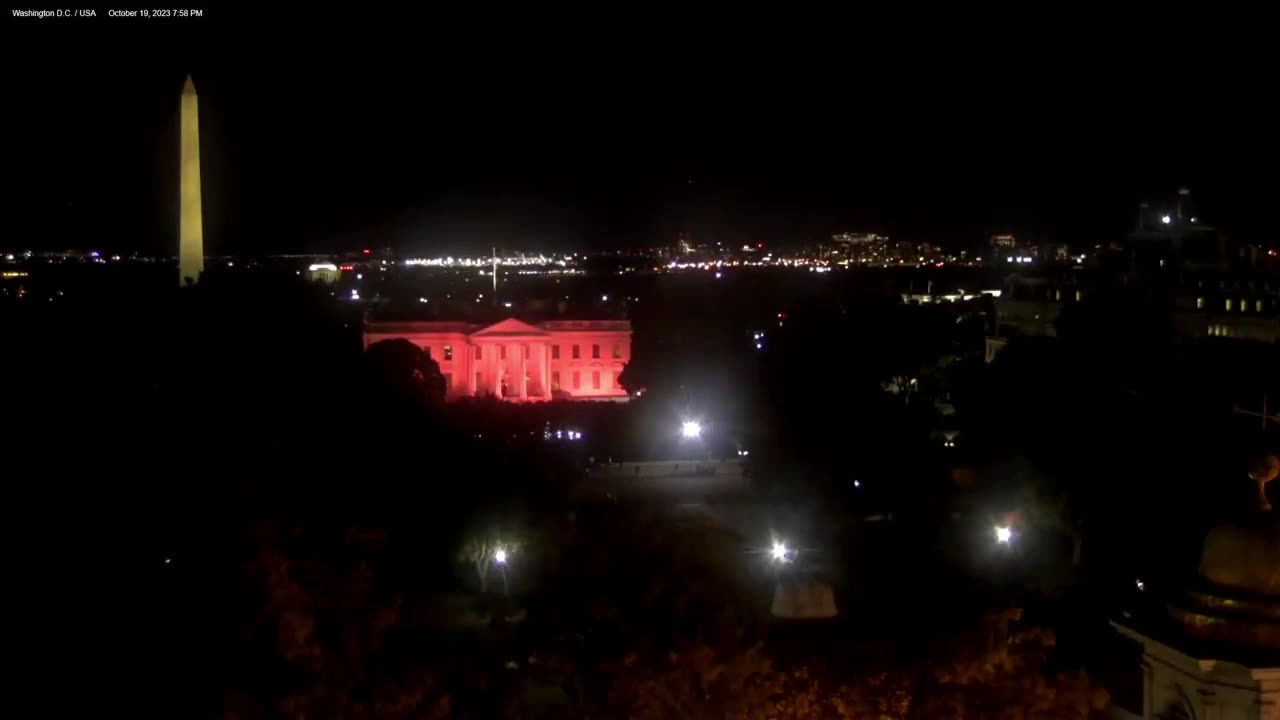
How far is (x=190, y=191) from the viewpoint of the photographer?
54.4 meters

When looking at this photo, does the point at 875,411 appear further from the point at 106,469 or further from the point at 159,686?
the point at 159,686

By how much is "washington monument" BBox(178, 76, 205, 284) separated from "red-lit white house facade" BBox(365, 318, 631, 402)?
25.8ft

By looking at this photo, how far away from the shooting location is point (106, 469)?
76.8 feet

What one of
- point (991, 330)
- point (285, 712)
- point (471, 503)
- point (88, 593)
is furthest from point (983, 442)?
point (991, 330)

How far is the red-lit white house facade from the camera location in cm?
6141

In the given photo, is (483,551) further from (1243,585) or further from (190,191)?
(190,191)

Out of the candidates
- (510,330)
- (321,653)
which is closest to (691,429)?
(510,330)

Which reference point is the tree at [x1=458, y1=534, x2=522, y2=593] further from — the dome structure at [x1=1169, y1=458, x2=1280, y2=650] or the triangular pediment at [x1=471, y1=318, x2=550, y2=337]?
the triangular pediment at [x1=471, y1=318, x2=550, y2=337]

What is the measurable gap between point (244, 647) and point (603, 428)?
33487mm

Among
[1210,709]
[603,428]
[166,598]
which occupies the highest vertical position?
[1210,709]

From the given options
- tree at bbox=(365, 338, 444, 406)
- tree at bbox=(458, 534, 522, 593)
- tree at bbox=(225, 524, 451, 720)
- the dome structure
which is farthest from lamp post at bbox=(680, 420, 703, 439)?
the dome structure

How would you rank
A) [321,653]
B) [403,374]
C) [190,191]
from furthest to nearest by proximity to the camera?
1. [190,191]
2. [403,374]
3. [321,653]

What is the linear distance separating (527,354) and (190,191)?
15508 mm

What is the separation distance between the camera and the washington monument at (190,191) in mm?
51469
